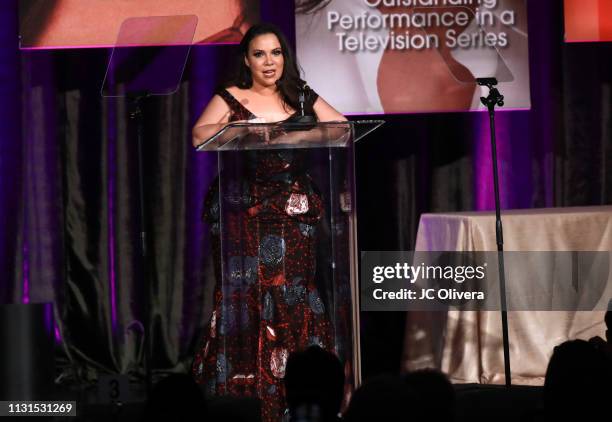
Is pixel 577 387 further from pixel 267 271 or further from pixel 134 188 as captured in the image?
pixel 134 188

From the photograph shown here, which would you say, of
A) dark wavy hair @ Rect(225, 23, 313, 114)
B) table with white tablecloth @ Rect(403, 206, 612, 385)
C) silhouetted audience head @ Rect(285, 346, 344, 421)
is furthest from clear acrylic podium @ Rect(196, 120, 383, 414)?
table with white tablecloth @ Rect(403, 206, 612, 385)

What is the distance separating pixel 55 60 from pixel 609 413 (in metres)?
4.71

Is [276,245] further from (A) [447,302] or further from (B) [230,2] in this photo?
(B) [230,2]

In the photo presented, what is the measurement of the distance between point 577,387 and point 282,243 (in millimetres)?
1652

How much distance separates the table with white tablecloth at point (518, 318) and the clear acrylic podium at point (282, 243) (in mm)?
1459

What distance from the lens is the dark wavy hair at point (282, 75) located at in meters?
4.25

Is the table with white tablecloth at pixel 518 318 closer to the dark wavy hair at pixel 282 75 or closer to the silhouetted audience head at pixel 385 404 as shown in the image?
the dark wavy hair at pixel 282 75

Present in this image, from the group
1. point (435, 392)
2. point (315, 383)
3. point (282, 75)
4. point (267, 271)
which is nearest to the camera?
point (435, 392)

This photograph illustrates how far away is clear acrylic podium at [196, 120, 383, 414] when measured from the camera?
351 cm

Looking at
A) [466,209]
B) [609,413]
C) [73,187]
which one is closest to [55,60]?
[73,187]

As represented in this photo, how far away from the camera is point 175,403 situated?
2273 millimetres

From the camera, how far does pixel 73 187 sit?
617 cm
